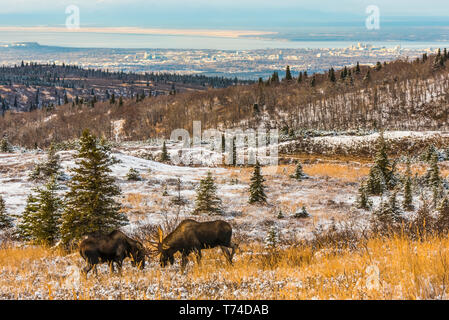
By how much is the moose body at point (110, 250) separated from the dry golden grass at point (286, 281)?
40 cm

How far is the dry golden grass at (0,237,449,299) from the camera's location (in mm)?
4043

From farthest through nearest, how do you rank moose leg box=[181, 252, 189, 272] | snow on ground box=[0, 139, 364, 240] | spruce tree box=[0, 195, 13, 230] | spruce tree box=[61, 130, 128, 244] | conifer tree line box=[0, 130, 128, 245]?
snow on ground box=[0, 139, 364, 240]
spruce tree box=[0, 195, 13, 230]
conifer tree line box=[0, 130, 128, 245]
spruce tree box=[61, 130, 128, 244]
moose leg box=[181, 252, 189, 272]

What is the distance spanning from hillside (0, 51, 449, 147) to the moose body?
234ft

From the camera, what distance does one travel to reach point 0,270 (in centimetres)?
703

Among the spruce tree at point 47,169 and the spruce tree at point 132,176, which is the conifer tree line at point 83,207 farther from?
the spruce tree at point 132,176

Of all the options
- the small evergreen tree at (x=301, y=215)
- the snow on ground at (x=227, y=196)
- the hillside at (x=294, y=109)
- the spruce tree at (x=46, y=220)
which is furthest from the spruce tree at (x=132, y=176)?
the hillside at (x=294, y=109)

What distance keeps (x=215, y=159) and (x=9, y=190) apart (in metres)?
39.1

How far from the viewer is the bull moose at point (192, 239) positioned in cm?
666

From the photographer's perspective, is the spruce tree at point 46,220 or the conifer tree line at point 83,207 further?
the spruce tree at point 46,220

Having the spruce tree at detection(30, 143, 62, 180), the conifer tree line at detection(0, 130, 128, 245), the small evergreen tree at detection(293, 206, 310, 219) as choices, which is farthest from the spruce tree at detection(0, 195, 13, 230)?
the small evergreen tree at detection(293, 206, 310, 219)

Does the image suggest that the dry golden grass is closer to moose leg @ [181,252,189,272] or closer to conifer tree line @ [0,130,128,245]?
moose leg @ [181,252,189,272]
